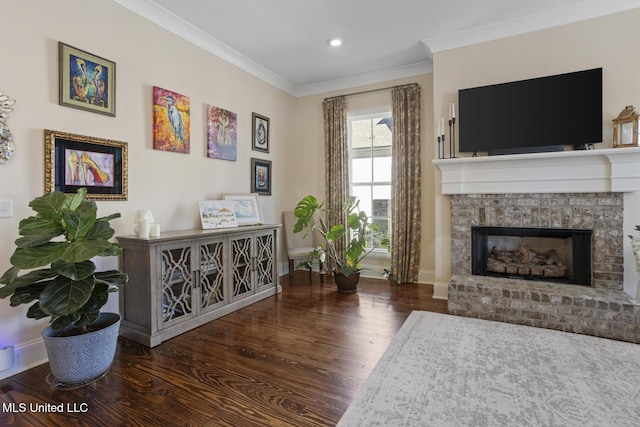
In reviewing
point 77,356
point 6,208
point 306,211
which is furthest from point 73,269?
point 306,211

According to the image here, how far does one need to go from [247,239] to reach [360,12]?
2647 millimetres

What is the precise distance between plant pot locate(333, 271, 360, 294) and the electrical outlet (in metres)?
3.19

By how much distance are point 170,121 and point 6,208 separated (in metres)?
1.56

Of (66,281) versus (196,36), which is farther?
(196,36)

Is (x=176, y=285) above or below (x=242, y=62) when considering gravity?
below

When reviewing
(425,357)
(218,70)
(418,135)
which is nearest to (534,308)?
(425,357)

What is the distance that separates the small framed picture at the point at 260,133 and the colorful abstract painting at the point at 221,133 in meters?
0.38

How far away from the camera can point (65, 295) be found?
6.33ft

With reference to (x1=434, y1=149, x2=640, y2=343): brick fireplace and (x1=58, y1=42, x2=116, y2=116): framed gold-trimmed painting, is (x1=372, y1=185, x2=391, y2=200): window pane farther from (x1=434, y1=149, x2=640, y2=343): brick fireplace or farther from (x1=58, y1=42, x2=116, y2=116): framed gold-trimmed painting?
(x1=58, y1=42, x2=116, y2=116): framed gold-trimmed painting

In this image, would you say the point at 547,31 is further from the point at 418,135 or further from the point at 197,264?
the point at 197,264

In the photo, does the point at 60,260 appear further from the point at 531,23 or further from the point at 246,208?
the point at 531,23

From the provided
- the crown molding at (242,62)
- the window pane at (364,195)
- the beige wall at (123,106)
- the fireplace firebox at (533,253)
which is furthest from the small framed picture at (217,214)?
→ the fireplace firebox at (533,253)

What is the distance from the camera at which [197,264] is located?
9.96 feet

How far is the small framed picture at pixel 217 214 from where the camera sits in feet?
→ 11.6
